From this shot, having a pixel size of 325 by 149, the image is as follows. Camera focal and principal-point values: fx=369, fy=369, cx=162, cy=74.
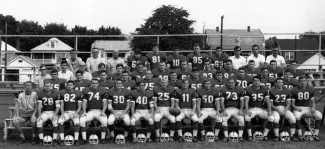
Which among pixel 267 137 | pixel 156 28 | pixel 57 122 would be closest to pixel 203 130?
pixel 267 137

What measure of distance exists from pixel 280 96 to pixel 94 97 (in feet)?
15.4

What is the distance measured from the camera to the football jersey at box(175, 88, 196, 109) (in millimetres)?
9375

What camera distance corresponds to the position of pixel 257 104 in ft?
30.9

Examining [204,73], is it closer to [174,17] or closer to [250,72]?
[250,72]

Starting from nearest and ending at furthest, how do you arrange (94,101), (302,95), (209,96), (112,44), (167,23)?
(94,101), (209,96), (302,95), (167,23), (112,44)

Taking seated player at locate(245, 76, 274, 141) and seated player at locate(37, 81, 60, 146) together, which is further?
seated player at locate(245, 76, 274, 141)

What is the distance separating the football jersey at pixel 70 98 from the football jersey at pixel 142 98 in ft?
4.48

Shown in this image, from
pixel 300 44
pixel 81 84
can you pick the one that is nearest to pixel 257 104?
pixel 81 84

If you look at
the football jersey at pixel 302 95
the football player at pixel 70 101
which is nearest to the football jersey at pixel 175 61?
the football player at pixel 70 101

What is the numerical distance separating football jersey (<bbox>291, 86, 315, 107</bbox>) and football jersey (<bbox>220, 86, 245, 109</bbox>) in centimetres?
136

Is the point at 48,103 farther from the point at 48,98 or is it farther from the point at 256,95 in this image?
the point at 256,95

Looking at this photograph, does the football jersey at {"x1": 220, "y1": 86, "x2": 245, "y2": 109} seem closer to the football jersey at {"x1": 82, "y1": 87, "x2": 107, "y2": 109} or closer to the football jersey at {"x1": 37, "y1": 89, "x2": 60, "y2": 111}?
the football jersey at {"x1": 82, "y1": 87, "x2": 107, "y2": 109}

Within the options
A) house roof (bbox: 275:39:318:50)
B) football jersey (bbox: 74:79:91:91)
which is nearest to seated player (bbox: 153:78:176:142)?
football jersey (bbox: 74:79:91:91)

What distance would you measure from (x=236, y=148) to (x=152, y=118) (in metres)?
2.14
